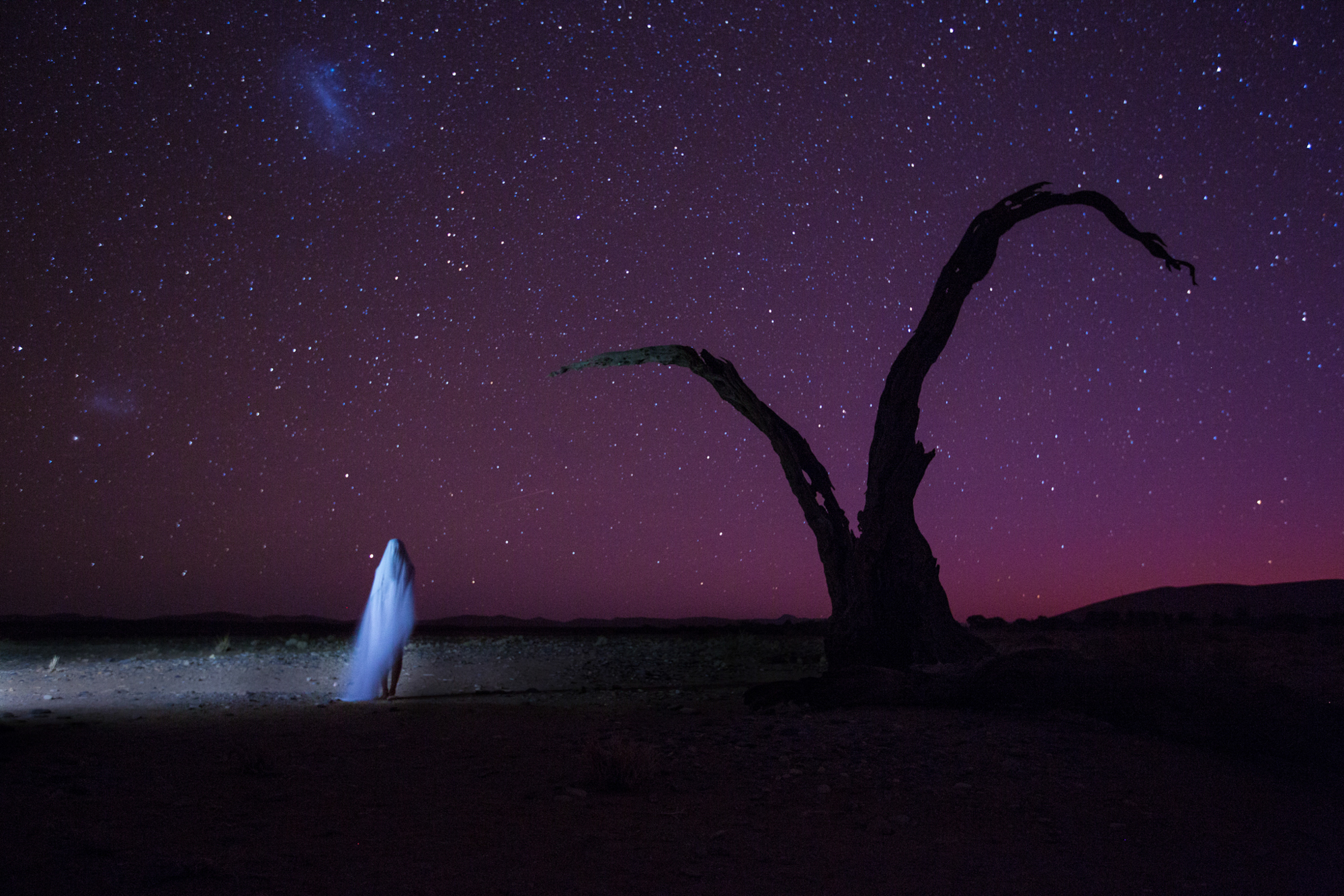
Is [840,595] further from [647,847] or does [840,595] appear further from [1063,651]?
[647,847]

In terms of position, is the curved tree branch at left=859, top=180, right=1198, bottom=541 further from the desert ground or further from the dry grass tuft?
the dry grass tuft

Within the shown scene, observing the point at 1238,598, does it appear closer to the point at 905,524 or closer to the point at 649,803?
the point at 905,524

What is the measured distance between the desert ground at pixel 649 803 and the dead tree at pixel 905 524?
2679mm

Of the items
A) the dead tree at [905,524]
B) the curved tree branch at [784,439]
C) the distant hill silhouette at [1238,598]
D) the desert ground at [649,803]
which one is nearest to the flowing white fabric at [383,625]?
the desert ground at [649,803]

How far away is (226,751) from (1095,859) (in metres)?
6.43

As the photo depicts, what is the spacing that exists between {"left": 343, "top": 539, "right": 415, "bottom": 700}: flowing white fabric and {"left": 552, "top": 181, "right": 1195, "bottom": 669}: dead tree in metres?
6.24

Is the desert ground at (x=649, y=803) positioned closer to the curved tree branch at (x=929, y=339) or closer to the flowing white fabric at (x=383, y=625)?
the flowing white fabric at (x=383, y=625)

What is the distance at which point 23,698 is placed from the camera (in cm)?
1061

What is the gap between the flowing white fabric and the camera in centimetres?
1171

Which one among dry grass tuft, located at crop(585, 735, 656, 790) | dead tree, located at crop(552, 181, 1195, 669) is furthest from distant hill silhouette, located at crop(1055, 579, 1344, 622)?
dry grass tuft, located at crop(585, 735, 656, 790)

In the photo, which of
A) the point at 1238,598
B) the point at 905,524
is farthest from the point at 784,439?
the point at 1238,598

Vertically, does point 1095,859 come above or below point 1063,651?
below

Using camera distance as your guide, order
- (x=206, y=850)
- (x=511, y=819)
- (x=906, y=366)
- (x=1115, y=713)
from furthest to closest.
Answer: (x=906, y=366) < (x=1115, y=713) < (x=511, y=819) < (x=206, y=850)

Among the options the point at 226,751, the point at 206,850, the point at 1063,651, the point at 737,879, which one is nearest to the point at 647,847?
the point at 737,879
